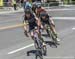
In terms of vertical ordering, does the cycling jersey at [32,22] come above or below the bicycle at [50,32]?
above

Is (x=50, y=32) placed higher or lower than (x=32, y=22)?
lower

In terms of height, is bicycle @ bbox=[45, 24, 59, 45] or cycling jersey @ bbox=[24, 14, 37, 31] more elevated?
cycling jersey @ bbox=[24, 14, 37, 31]

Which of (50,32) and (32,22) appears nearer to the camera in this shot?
(32,22)

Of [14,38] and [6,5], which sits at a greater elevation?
[14,38]

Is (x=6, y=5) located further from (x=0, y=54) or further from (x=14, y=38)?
(x=0, y=54)

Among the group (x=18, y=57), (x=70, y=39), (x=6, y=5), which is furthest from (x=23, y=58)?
(x=6, y=5)

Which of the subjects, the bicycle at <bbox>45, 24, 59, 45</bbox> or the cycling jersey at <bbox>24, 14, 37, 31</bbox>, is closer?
the cycling jersey at <bbox>24, 14, 37, 31</bbox>

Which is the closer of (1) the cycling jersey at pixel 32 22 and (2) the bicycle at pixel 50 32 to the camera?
(1) the cycling jersey at pixel 32 22

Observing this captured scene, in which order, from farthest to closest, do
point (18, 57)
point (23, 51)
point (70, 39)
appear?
point (70, 39) → point (23, 51) → point (18, 57)

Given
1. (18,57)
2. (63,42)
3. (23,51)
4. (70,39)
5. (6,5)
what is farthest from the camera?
(6,5)

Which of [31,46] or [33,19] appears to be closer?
[33,19]

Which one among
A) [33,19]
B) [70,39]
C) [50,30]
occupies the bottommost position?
[70,39]

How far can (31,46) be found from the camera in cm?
1642

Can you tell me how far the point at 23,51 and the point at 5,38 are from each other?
4511mm
